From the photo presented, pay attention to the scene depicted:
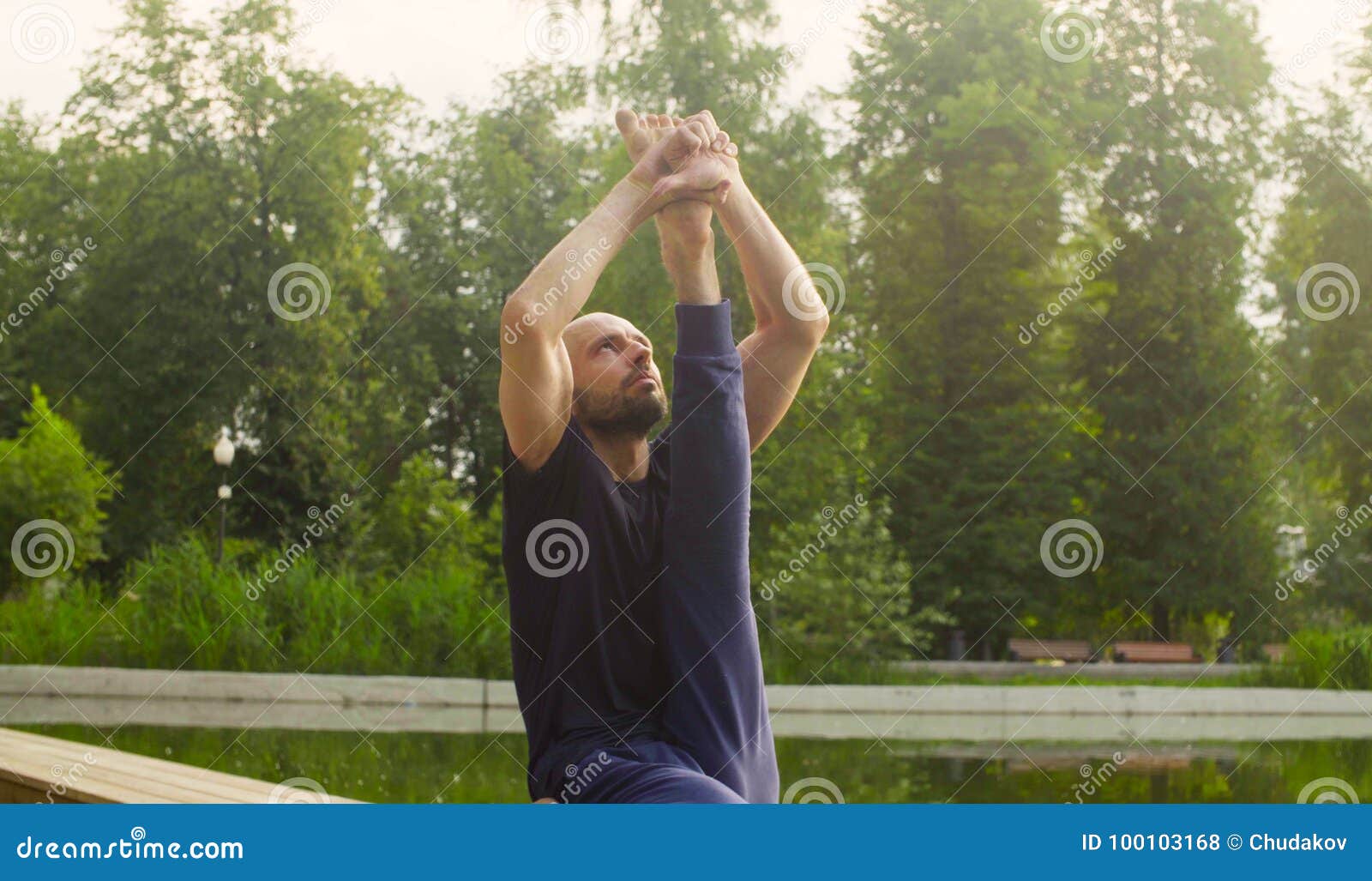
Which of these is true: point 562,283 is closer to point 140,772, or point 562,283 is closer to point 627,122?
point 627,122

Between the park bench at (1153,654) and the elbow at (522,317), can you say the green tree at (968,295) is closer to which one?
the park bench at (1153,654)

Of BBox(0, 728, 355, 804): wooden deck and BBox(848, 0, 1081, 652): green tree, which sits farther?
BBox(848, 0, 1081, 652): green tree

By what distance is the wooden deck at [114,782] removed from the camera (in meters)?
3.55

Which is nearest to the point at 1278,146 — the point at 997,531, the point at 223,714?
the point at 997,531

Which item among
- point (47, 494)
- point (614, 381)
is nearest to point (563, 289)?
point (614, 381)

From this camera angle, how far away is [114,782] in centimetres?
379

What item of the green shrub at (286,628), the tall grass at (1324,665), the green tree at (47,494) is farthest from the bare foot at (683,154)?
the green tree at (47,494)

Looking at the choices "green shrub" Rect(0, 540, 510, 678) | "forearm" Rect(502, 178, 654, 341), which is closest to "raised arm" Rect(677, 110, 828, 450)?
"forearm" Rect(502, 178, 654, 341)

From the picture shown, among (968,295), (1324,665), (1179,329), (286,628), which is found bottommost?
(286,628)

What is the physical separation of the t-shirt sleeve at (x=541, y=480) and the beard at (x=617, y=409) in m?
0.05

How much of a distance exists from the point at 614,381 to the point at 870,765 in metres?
6.59

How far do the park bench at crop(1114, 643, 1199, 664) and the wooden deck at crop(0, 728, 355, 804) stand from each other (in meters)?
14.4

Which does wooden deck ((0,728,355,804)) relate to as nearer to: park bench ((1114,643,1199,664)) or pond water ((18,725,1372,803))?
pond water ((18,725,1372,803))

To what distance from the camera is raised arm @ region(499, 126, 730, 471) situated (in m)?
1.95
